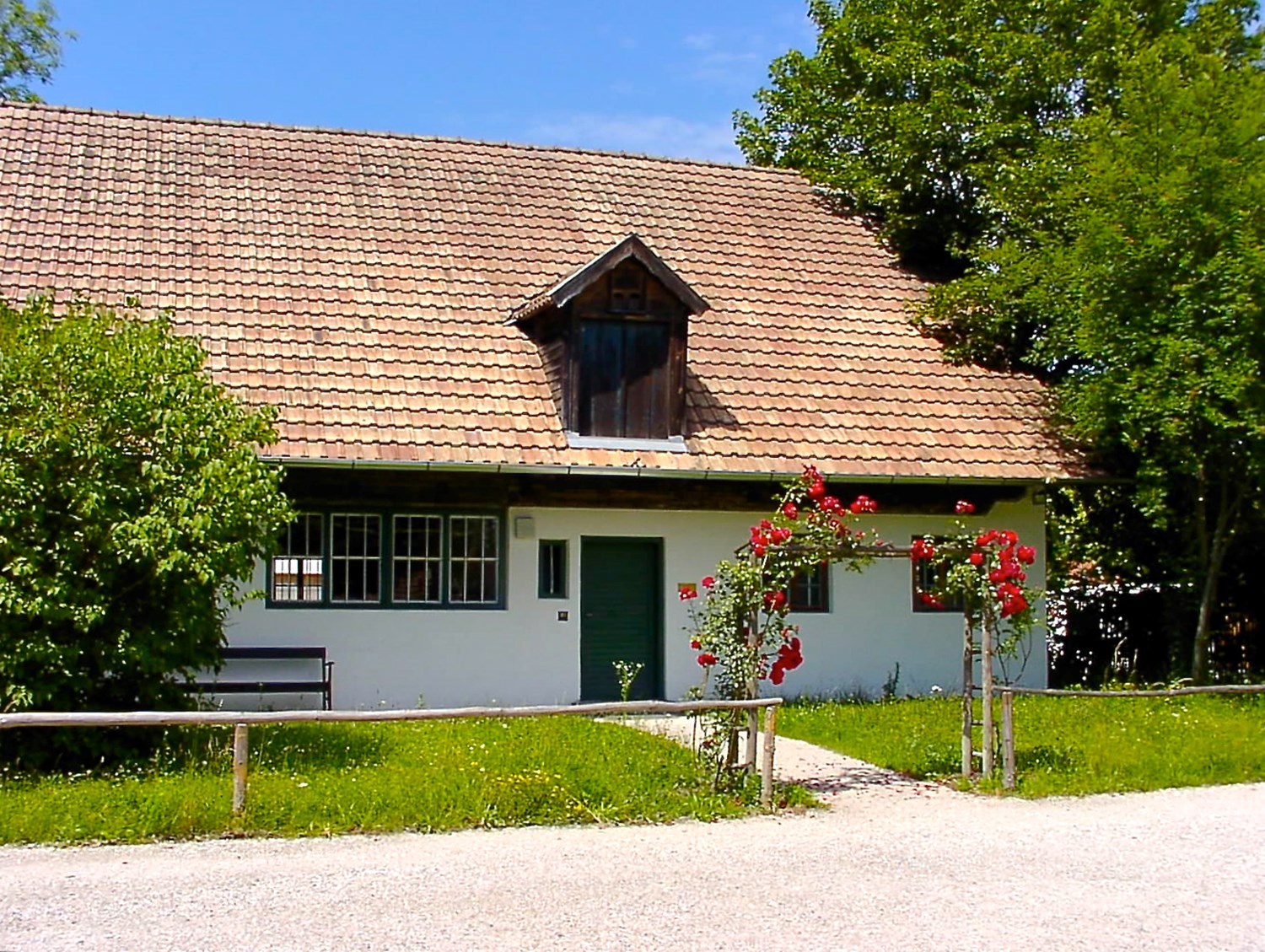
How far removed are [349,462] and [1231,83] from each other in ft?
37.3

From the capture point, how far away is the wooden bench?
15.3 metres

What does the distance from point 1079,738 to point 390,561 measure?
25.4 feet

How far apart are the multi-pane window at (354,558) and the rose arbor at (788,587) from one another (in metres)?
5.32

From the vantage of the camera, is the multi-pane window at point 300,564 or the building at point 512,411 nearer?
the multi-pane window at point 300,564

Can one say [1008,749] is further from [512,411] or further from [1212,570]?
[1212,570]

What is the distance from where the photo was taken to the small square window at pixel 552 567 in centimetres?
1730

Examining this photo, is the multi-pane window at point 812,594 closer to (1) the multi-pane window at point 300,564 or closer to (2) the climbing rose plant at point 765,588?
(1) the multi-pane window at point 300,564

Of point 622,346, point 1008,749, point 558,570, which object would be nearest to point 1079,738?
point 1008,749

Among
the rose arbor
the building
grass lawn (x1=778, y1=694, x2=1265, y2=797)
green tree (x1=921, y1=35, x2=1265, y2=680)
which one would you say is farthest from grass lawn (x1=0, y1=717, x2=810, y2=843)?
green tree (x1=921, y1=35, x2=1265, y2=680)

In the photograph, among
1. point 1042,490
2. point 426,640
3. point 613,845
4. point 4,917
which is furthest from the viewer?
point 1042,490

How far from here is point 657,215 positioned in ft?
71.6

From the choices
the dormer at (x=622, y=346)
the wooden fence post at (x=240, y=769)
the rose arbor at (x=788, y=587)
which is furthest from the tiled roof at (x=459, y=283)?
the wooden fence post at (x=240, y=769)

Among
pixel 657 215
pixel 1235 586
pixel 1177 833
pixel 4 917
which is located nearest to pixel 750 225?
pixel 657 215

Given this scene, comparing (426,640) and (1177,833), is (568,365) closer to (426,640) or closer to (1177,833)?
(426,640)
